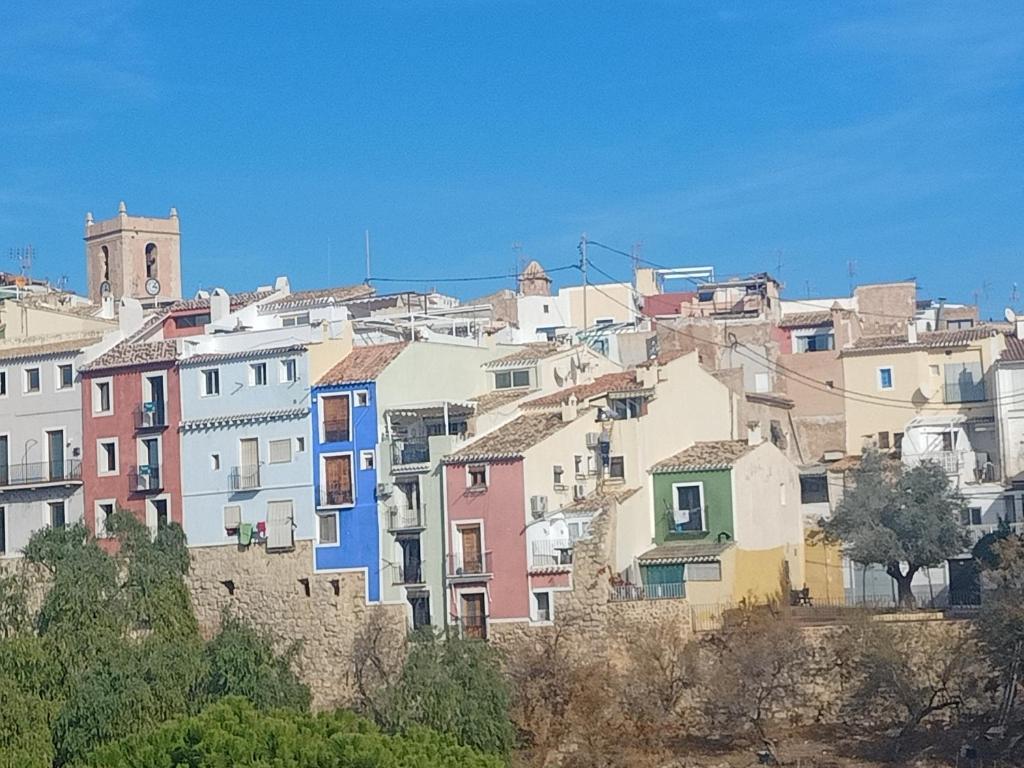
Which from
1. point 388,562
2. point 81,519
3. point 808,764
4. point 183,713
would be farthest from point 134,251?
point 808,764

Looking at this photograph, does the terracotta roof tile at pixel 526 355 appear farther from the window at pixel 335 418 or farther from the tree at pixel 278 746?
the tree at pixel 278 746

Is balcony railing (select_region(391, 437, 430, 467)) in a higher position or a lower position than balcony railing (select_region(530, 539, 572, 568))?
higher

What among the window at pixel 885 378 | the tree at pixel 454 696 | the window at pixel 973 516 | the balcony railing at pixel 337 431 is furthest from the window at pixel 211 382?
the window at pixel 885 378

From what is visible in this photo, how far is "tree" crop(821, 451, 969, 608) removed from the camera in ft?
186

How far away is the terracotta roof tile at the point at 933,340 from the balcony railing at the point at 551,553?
20.3 m

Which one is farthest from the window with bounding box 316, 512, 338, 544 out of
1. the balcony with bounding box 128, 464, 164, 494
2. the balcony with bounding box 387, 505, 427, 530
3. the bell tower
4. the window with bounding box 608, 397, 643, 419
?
the bell tower

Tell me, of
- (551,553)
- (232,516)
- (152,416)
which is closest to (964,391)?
(551,553)

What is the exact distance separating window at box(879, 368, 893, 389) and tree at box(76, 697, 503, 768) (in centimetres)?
3041

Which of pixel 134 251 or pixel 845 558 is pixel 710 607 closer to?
pixel 845 558

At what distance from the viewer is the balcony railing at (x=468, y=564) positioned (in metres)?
55.2

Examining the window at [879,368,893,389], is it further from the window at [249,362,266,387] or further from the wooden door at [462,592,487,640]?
the window at [249,362,266,387]

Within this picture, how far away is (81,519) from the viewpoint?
62312mm

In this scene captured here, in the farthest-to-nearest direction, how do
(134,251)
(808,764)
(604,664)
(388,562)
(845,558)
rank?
(134,251), (845,558), (388,562), (604,664), (808,764)

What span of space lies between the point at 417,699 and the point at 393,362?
13.1 m
